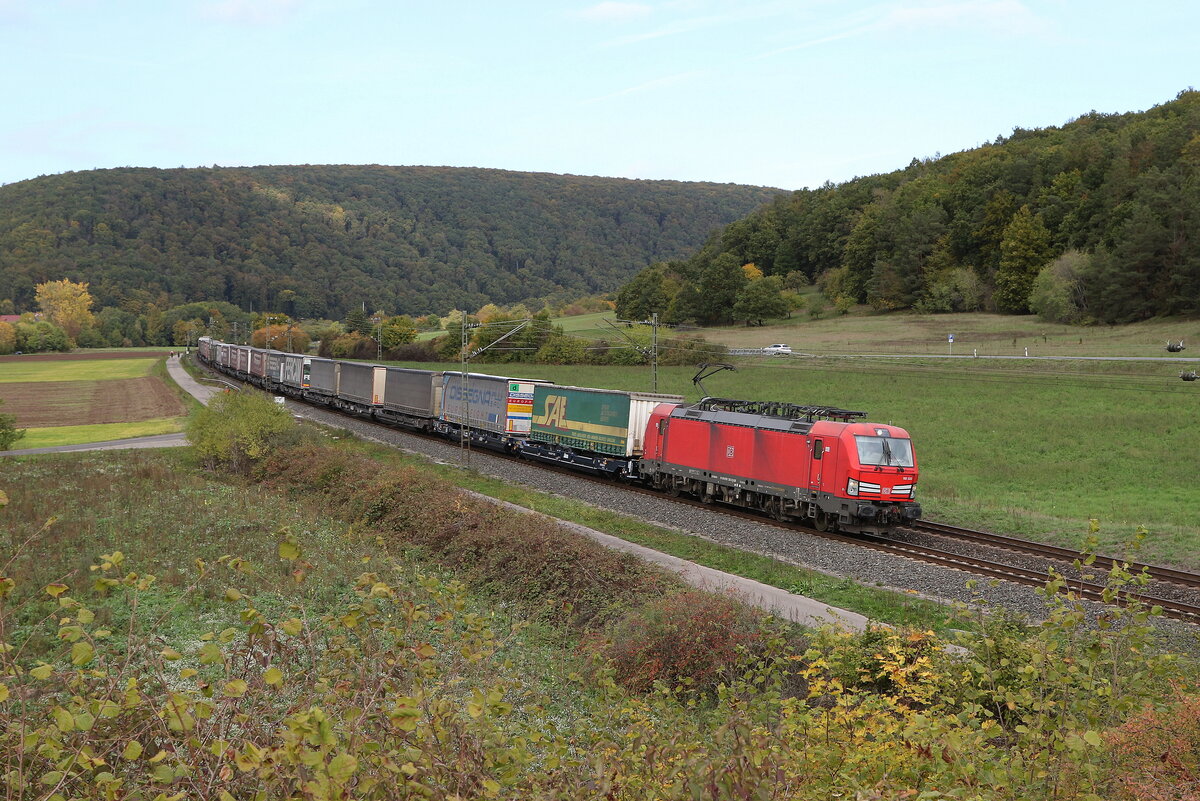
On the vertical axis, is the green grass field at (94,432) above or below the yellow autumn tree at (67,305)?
below

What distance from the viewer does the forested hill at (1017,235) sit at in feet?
201

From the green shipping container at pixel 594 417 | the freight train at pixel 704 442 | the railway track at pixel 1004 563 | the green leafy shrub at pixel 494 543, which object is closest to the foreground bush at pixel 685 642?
the green leafy shrub at pixel 494 543

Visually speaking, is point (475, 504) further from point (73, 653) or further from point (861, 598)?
point (73, 653)

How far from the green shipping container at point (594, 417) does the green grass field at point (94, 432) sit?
25.9m

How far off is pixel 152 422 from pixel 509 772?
58.6m

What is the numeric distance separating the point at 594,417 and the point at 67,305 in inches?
5614

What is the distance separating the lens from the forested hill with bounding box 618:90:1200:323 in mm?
61375

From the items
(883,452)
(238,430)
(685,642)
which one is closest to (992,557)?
(883,452)

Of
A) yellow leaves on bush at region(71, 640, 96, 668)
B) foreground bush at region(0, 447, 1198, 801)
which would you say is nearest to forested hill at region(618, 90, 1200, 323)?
foreground bush at region(0, 447, 1198, 801)

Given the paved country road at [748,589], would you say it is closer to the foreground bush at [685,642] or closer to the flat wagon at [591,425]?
the foreground bush at [685,642]

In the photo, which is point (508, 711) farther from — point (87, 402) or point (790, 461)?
point (87, 402)

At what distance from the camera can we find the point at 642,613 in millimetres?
15523

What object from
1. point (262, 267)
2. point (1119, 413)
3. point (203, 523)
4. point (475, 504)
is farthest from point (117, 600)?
point (262, 267)

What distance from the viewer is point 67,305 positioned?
144625mm
